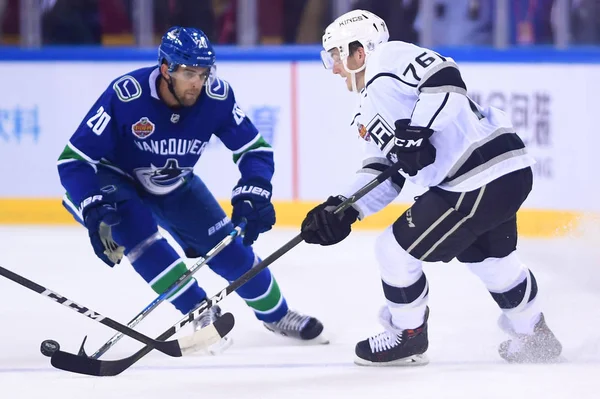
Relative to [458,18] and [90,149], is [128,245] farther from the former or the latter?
[458,18]

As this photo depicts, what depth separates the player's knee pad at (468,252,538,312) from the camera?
3.34 metres

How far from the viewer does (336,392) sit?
3.03 metres

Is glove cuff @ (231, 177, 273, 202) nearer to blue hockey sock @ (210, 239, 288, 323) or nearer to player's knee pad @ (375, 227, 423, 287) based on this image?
blue hockey sock @ (210, 239, 288, 323)

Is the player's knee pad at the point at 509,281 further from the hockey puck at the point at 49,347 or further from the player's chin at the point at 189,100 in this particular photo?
the hockey puck at the point at 49,347

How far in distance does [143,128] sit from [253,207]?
425 mm

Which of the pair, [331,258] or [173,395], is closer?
[173,395]

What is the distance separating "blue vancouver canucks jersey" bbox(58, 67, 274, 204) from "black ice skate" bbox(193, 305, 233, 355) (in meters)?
0.43

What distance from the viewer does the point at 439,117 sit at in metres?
3.09

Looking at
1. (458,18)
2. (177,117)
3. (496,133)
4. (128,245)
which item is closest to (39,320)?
(128,245)

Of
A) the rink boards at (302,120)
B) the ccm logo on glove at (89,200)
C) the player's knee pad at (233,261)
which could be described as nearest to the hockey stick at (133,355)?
the player's knee pad at (233,261)

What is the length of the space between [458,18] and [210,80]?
2.87 meters

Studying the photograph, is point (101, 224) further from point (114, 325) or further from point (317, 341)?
point (317, 341)

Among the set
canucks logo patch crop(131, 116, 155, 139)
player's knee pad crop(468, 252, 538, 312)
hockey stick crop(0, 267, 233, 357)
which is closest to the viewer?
hockey stick crop(0, 267, 233, 357)

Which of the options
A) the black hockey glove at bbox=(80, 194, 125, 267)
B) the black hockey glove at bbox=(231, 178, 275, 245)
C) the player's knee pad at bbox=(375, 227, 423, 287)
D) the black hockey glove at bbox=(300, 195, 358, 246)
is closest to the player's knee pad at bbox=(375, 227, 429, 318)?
the player's knee pad at bbox=(375, 227, 423, 287)
